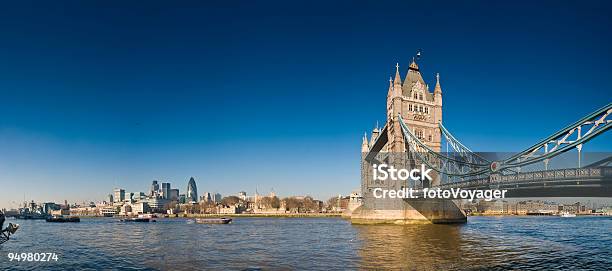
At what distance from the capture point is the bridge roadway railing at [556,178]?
95.0 ft

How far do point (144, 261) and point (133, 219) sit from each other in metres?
108

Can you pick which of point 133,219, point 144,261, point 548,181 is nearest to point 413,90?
point 548,181

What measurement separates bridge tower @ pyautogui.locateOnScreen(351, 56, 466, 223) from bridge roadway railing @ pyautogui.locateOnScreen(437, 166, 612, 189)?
19.3 metres

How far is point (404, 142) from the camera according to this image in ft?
234

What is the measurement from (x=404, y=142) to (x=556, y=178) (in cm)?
3848

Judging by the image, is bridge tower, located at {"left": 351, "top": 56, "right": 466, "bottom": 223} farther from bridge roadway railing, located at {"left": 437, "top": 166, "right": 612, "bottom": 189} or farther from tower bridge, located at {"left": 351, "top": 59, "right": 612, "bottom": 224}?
bridge roadway railing, located at {"left": 437, "top": 166, "right": 612, "bottom": 189}

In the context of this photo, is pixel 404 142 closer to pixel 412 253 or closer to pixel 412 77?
pixel 412 77

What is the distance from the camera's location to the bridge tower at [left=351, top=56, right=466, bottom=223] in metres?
65.2

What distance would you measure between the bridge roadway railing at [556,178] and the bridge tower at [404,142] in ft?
63.2

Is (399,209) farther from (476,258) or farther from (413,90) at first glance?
(476,258)

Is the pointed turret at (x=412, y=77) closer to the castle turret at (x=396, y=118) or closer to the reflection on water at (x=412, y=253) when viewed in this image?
the castle turret at (x=396, y=118)


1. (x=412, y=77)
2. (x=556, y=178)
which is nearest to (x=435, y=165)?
(x=412, y=77)

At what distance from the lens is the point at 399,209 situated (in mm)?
65438

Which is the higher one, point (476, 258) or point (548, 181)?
point (548, 181)
